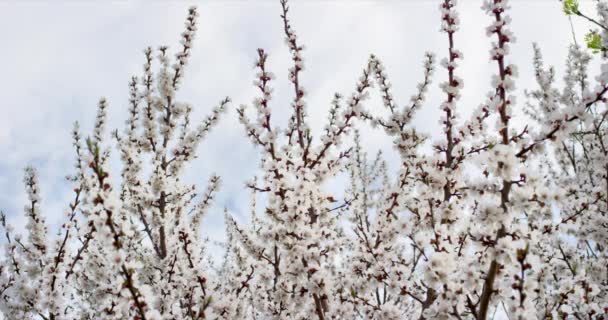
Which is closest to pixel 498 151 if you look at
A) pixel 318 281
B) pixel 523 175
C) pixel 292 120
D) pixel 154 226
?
pixel 523 175

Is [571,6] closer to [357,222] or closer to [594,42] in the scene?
[594,42]

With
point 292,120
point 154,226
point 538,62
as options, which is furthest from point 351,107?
point 538,62

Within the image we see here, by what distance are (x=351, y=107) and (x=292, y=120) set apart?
3.39 ft

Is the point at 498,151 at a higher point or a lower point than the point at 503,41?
lower

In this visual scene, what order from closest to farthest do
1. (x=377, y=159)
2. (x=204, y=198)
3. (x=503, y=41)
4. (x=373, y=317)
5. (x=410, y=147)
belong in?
(x=503, y=41) → (x=373, y=317) → (x=410, y=147) → (x=204, y=198) → (x=377, y=159)

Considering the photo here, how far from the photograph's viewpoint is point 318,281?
4.68 m

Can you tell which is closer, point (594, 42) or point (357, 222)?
point (594, 42)

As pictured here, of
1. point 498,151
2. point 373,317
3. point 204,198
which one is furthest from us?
point 204,198

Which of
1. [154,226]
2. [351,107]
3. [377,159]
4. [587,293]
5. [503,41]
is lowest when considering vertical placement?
[587,293]

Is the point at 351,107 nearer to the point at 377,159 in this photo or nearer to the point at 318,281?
the point at 318,281

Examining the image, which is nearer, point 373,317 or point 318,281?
point 318,281

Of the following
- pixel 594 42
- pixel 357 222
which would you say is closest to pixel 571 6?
pixel 594 42

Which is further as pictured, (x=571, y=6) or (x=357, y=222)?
(x=357, y=222)

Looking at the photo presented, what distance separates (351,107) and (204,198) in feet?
14.0
